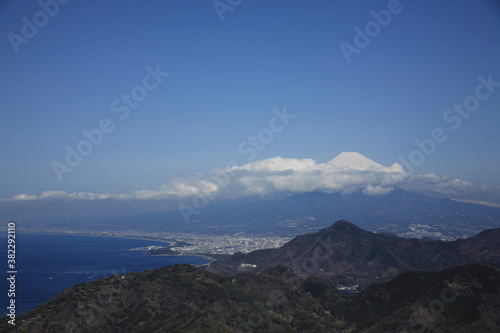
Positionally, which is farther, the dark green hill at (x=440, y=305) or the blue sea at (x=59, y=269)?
the blue sea at (x=59, y=269)

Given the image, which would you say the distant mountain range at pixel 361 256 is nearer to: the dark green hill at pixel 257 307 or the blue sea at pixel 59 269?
the blue sea at pixel 59 269

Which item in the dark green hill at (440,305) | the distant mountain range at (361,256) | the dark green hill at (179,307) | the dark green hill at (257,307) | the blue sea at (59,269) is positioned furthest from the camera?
the distant mountain range at (361,256)

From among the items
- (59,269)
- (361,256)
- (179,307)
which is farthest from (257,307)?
(59,269)

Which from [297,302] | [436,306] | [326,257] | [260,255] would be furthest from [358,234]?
[436,306]

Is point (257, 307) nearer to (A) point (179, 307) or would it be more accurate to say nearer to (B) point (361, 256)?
(A) point (179, 307)

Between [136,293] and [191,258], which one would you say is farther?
[191,258]

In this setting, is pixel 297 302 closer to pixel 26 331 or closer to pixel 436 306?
pixel 436 306

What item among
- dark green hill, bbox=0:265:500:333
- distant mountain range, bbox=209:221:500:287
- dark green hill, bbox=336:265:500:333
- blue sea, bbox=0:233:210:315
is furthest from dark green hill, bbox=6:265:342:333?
distant mountain range, bbox=209:221:500:287

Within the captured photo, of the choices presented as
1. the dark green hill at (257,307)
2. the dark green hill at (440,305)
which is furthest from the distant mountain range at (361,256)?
the dark green hill at (440,305)

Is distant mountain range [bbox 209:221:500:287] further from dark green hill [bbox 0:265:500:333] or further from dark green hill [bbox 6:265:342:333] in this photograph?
dark green hill [bbox 0:265:500:333]
